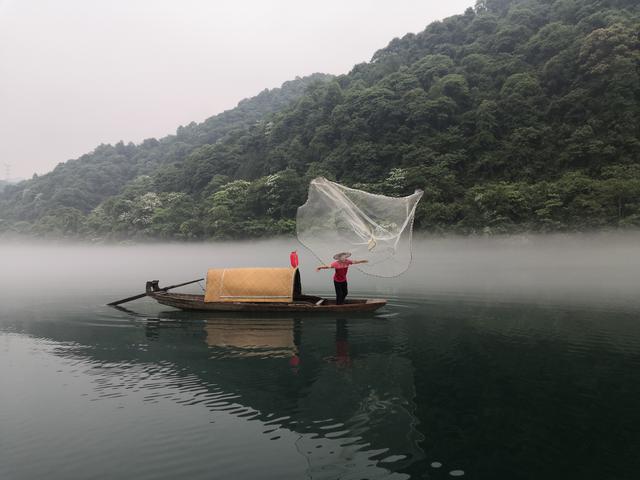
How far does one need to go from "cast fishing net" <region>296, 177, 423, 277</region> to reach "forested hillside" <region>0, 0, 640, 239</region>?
4466 cm

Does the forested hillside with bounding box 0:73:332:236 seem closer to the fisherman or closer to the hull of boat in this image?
the hull of boat

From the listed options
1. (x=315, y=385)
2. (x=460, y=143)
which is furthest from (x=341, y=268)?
(x=460, y=143)

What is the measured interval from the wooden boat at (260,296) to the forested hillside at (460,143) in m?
43.6

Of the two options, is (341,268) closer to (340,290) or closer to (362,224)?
(340,290)

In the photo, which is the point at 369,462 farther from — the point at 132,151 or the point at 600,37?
the point at 132,151

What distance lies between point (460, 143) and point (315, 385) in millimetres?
72671

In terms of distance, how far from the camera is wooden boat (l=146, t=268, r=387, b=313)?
1916 centimetres

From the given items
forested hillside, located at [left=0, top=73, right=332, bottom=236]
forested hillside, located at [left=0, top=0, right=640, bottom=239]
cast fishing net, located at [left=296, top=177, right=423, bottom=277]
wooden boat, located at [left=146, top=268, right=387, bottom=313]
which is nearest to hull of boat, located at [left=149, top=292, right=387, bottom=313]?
wooden boat, located at [left=146, top=268, right=387, bottom=313]

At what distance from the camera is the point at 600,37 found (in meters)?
68.8

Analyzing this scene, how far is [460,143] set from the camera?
3007 inches

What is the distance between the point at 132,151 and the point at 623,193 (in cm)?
17015

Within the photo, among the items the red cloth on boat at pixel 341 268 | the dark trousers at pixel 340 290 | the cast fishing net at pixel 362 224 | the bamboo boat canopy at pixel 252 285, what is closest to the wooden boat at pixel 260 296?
the bamboo boat canopy at pixel 252 285

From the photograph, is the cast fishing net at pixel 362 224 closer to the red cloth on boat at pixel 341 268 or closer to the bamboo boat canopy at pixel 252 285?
the red cloth on boat at pixel 341 268

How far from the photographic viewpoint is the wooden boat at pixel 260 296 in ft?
62.8
